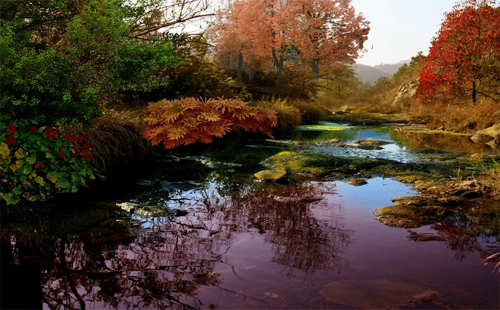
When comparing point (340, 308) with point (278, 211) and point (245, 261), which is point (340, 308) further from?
point (278, 211)

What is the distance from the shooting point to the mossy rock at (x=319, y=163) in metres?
7.25

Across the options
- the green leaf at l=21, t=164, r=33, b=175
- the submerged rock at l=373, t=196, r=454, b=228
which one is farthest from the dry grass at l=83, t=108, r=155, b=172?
the submerged rock at l=373, t=196, r=454, b=228

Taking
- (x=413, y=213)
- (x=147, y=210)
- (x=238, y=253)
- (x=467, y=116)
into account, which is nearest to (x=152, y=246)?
(x=238, y=253)

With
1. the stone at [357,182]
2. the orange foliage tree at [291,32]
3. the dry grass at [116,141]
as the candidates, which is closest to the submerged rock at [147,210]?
the dry grass at [116,141]

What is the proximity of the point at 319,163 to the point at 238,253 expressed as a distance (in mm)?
4500

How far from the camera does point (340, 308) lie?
99.6 inches

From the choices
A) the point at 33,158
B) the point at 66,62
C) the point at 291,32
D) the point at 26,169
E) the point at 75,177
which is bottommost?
the point at 75,177

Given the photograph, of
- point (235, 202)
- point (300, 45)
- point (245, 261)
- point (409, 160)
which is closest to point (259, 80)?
point (300, 45)

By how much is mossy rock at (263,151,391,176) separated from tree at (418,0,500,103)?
31.6ft

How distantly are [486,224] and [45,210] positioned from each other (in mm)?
4997

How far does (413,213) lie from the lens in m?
4.51

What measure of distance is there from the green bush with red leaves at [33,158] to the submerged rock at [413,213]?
12.1ft

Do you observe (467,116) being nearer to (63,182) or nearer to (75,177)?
(75,177)

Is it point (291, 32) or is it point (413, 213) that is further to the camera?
point (291, 32)
